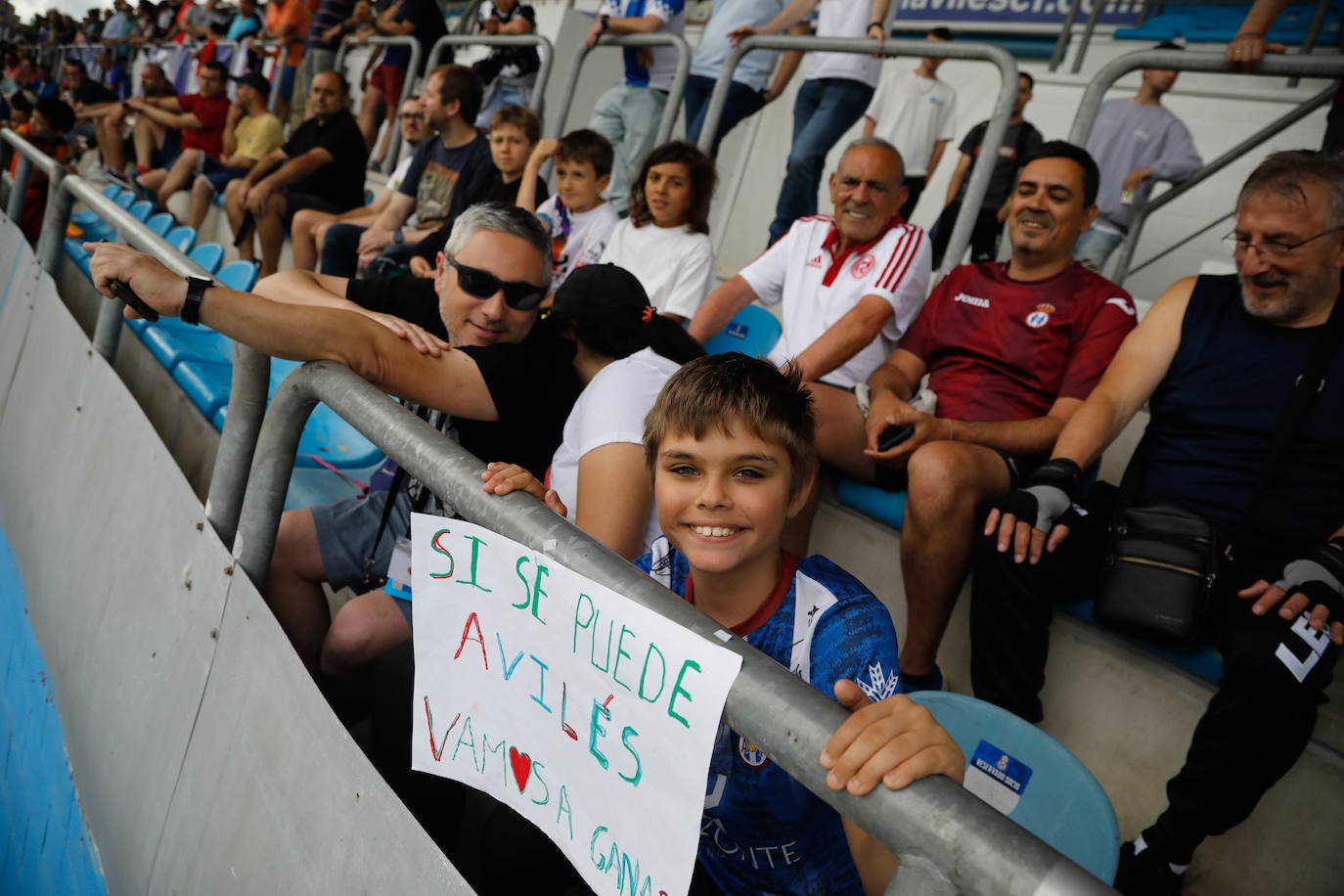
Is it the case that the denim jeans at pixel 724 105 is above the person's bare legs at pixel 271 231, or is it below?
above

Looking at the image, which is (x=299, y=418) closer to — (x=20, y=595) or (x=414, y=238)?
(x=20, y=595)

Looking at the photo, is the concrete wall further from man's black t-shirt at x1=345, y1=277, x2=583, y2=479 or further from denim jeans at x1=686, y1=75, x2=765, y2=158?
denim jeans at x1=686, y1=75, x2=765, y2=158

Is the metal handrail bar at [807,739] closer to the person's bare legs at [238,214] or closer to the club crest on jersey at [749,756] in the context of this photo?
the club crest on jersey at [749,756]

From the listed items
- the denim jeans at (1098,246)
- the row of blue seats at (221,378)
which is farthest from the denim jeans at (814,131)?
the row of blue seats at (221,378)

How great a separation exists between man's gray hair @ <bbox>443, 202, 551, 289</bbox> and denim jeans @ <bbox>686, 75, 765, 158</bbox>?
88.3 inches

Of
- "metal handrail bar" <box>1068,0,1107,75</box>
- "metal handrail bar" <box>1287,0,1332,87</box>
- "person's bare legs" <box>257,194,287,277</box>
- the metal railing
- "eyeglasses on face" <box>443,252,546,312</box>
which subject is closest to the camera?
"eyeglasses on face" <box>443,252,546,312</box>

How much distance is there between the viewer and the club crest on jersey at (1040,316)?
8.91 ft

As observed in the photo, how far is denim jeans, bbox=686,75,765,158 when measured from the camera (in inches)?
181

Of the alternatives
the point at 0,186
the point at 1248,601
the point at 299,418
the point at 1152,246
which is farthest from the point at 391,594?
the point at 1152,246

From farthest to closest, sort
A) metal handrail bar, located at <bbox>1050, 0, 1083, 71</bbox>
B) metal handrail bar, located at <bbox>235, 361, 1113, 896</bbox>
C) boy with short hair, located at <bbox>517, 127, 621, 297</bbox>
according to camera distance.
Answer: metal handrail bar, located at <bbox>1050, 0, 1083, 71</bbox> → boy with short hair, located at <bbox>517, 127, 621, 297</bbox> → metal handrail bar, located at <bbox>235, 361, 1113, 896</bbox>

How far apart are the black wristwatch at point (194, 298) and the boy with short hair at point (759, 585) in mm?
948

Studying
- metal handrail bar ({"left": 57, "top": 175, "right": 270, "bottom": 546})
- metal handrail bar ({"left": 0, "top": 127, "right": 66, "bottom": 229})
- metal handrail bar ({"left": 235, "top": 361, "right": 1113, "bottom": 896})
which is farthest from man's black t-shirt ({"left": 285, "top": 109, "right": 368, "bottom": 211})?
metal handrail bar ({"left": 235, "top": 361, "right": 1113, "bottom": 896})

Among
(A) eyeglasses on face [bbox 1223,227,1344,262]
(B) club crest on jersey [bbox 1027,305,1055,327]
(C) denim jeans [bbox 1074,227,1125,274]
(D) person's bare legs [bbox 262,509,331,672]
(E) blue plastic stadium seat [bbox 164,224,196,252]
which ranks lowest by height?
(D) person's bare legs [bbox 262,509,331,672]

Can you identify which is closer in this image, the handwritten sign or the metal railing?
the handwritten sign
